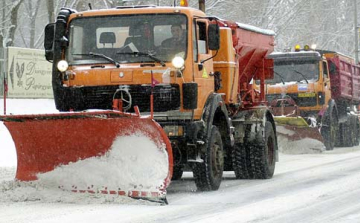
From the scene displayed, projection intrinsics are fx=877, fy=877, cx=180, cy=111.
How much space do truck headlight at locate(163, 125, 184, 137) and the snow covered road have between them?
2.53 feet

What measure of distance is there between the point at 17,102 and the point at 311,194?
16936 millimetres

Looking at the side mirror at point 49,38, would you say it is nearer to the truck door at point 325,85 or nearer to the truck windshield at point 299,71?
the truck windshield at point 299,71

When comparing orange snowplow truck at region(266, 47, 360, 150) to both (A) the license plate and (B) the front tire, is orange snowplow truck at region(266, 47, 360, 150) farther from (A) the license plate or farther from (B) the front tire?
(B) the front tire

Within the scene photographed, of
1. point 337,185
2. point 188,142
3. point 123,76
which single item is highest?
point 123,76

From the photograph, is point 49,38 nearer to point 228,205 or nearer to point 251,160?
point 228,205

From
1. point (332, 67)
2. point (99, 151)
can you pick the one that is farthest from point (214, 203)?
point (332, 67)

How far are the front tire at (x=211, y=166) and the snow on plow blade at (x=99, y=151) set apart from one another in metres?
1.23

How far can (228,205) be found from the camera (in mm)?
9578

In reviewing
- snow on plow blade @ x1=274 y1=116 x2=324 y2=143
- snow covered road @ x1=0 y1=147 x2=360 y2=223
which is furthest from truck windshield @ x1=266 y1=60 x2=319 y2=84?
snow covered road @ x1=0 y1=147 x2=360 y2=223

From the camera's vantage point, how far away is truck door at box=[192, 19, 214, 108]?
10.9m

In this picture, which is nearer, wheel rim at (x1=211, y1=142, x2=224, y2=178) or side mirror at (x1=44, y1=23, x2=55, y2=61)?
side mirror at (x1=44, y1=23, x2=55, y2=61)

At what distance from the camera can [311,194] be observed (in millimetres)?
10594

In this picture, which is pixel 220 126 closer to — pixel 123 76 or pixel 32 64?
pixel 123 76

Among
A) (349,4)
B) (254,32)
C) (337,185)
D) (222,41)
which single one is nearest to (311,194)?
(337,185)
